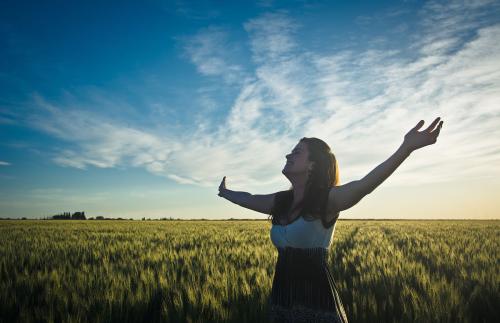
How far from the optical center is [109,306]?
354 centimetres

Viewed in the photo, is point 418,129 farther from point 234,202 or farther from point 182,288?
point 182,288

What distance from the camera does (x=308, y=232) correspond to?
2.37 meters

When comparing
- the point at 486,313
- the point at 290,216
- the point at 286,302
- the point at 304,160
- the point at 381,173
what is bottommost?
the point at 486,313

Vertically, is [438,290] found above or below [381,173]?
below

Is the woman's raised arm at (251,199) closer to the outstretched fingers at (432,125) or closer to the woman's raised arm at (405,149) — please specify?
the woman's raised arm at (405,149)

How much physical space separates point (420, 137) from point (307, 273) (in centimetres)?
113

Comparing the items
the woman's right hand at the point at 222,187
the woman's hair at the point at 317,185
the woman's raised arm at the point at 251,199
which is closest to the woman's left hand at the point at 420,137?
the woman's hair at the point at 317,185

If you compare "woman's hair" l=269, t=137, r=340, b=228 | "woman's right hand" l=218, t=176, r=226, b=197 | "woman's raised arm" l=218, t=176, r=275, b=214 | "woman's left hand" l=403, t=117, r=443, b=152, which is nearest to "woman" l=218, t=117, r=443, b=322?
"woman's hair" l=269, t=137, r=340, b=228

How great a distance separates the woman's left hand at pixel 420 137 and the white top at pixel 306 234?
745 millimetres

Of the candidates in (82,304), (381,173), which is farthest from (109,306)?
(381,173)

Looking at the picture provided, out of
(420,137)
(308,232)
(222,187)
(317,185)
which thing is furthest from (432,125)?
(222,187)

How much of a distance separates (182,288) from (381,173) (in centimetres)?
310

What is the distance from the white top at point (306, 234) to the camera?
2375 millimetres

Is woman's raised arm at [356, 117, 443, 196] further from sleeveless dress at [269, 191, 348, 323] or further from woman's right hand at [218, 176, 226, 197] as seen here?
woman's right hand at [218, 176, 226, 197]
